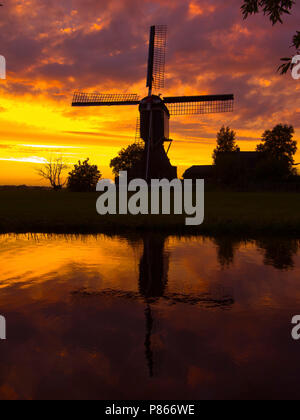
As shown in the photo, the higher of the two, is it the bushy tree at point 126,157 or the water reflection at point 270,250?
the bushy tree at point 126,157

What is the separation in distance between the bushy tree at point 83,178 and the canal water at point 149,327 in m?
54.0

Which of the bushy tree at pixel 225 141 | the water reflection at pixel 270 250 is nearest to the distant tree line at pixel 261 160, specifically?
the bushy tree at pixel 225 141

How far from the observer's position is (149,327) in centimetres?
649

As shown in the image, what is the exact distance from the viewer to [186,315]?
23.2 feet

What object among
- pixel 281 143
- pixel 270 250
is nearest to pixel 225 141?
pixel 281 143

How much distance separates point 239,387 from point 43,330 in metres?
3.51

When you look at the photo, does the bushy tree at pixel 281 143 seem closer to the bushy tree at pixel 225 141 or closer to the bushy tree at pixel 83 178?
the bushy tree at pixel 225 141

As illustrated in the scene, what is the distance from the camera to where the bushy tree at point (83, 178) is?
65.6 m

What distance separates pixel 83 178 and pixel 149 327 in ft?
202

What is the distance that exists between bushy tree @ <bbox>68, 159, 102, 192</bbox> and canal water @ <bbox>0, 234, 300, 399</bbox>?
177ft
